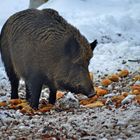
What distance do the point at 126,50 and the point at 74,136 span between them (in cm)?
604

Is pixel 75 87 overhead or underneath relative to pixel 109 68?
overhead

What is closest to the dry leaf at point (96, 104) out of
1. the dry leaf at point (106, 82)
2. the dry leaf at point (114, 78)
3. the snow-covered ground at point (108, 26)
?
the dry leaf at point (106, 82)

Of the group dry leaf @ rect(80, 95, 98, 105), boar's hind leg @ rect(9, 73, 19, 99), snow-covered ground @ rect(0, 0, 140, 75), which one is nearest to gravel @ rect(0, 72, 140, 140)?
dry leaf @ rect(80, 95, 98, 105)

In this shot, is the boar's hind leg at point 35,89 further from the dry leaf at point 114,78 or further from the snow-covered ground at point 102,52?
the dry leaf at point 114,78

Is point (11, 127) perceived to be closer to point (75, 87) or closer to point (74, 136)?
point (74, 136)

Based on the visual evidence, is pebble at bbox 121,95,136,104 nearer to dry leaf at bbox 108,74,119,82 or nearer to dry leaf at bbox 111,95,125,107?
dry leaf at bbox 111,95,125,107

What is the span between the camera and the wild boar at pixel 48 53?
323 inches

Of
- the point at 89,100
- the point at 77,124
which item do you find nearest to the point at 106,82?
the point at 89,100

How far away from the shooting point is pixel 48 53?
843 centimetres

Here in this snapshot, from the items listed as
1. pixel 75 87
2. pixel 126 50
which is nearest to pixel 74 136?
pixel 75 87

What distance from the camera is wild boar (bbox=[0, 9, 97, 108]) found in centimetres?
821

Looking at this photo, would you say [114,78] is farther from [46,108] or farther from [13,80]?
[46,108]

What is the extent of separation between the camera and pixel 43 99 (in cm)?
935

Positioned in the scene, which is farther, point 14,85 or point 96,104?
point 14,85
